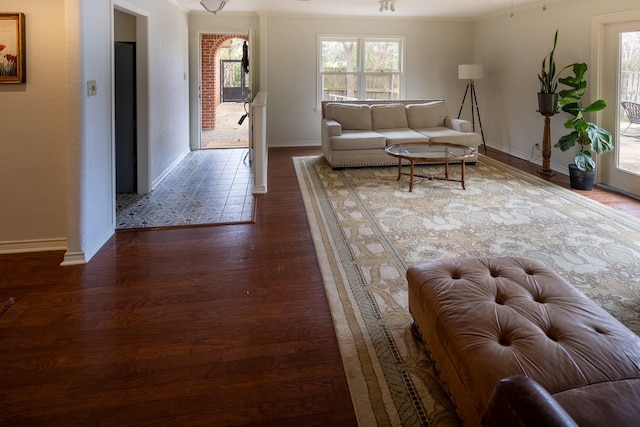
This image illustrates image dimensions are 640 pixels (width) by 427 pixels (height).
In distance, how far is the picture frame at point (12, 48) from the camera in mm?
2826

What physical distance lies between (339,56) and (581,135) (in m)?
4.55

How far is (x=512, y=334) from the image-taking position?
57.5 inches

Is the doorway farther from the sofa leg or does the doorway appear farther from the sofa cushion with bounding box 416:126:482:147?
the sofa leg

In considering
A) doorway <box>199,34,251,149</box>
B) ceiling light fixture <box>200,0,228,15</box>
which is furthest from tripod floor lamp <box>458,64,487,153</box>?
ceiling light fixture <box>200,0,228,15</box>

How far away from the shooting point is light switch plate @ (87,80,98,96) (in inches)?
117

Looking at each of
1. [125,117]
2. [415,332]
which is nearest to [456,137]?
[125,117]

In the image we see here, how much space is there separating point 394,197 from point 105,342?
3.23 m

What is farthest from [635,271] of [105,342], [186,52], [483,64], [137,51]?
[186,52]

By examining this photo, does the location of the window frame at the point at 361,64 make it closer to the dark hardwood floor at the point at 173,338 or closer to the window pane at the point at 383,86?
the window pane at the point at 383,86

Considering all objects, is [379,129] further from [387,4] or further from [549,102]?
[549,102]

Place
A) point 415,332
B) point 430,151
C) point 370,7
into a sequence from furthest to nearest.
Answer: point 370,7
point 430,151
point 415,332

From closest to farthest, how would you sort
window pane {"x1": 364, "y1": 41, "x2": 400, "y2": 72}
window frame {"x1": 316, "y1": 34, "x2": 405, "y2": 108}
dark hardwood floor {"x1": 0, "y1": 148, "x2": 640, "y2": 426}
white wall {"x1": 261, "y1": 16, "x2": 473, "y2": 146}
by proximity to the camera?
dark hardwood floor {"x1": 0, "y1": 148, "x2": 640, "y2": 426} < white wall {"x1": 261, "y1": 16, "x2": 473, "y2": 146} < window frame {"x1": 316, "y1": 34, "x2": 405, "y2": 108} < window pane {"x1": 364, "y1": 41, "x2": 400, "y2": 72}

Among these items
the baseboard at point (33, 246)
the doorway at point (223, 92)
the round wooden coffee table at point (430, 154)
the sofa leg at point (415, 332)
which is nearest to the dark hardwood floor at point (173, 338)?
the baseboard at point (33, 246)

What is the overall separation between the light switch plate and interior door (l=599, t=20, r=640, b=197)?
5210 millimetres
